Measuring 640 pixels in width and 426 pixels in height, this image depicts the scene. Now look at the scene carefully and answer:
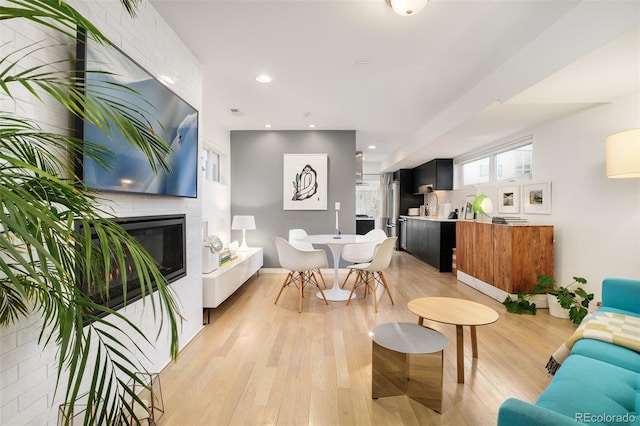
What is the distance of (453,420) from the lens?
168 cm

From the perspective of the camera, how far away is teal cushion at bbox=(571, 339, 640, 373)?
59.6 inches

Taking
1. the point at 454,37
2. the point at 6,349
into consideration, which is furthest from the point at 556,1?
the point at 6,349

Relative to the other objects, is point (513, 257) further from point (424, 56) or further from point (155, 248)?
point (155, 248)

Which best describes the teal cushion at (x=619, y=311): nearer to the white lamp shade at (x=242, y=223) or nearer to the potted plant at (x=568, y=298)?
the potted plant at (x=568, y=298)

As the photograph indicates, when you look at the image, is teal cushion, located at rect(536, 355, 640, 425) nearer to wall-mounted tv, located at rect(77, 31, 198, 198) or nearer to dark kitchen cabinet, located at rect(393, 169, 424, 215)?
wall-mounted tv, located at rect(77, 31, 198, 198)

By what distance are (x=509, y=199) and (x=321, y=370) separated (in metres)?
3.76

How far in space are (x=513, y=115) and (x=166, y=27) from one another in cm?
346

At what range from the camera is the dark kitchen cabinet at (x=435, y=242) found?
5.61 metres

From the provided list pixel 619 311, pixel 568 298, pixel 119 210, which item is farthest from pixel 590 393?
pixel 119 210

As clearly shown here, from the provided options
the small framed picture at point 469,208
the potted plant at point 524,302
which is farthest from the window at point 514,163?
the potted plant at point 524,302

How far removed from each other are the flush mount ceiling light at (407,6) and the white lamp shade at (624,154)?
187 centimetres

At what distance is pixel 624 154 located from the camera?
2350mm

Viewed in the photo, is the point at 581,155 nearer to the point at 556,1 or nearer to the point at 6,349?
the point at 556,1

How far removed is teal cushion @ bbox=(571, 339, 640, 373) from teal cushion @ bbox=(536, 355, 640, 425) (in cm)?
8
